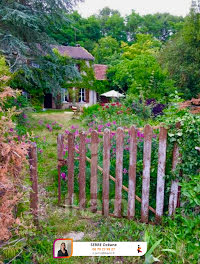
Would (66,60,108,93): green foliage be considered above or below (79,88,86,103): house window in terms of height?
above

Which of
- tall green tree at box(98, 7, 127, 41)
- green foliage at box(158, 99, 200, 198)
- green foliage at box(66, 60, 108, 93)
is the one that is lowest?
green foliage at box(158, 99, 200, 198)

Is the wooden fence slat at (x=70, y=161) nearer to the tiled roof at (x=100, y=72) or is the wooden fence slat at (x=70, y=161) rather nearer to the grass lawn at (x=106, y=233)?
the grass lawn at (x=106, y=233)

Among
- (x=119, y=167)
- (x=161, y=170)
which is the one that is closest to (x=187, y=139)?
(x=161, y=170)

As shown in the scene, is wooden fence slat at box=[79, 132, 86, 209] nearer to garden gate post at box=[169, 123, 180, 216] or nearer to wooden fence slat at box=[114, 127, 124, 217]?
wooden fence slat at box=[114, 127, 124, 217]

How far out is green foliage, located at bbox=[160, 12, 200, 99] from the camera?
15094 millimetres

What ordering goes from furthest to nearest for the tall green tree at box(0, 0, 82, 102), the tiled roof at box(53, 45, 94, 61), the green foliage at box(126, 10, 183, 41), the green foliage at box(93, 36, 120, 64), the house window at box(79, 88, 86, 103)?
the green foliage at box(126, 10, 183, 41) < the green foliage at box(93, 36, 120, 64) < the house window at box(79, 88, 86, 103) < the tiled roof at box(53, 45, 94, 61) < the tall green tree at box(0, 0, 82, 102)

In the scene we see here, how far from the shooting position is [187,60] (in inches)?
625

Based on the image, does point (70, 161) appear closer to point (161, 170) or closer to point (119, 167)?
point (119, 167)

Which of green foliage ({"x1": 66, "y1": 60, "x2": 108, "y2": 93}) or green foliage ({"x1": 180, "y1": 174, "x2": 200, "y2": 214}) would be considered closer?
green foliage ({"x1": 180, "y1": 174, "x2": 200, "y2": 214})

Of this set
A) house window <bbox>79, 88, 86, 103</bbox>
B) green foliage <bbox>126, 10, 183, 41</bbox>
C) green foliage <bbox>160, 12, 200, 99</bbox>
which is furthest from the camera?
green foliage <bbox>126, 10, 183, 41</bbox>

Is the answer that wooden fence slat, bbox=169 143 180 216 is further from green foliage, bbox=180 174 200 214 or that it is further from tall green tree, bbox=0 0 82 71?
tall green tree, bbox=0 0 82 71

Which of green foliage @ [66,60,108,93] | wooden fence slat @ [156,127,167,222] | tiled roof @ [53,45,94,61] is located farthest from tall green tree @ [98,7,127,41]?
wooden fence slat @ [156,127,167,222]

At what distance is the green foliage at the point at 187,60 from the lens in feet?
49.5

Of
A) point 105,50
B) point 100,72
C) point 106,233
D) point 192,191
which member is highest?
point 105,50
